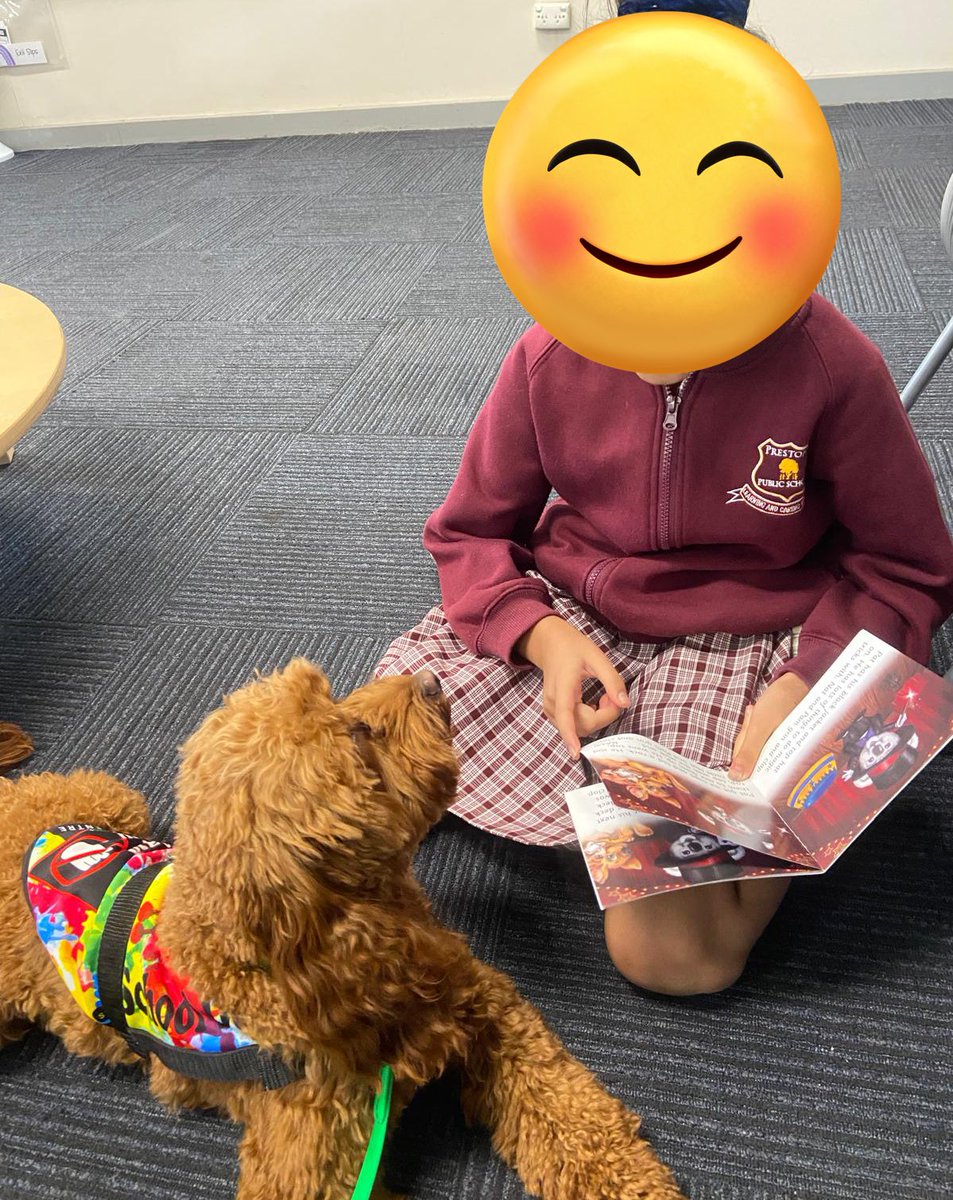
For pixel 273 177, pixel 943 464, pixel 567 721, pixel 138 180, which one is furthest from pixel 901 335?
pixel 138 180

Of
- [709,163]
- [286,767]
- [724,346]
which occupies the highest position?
[709,163]

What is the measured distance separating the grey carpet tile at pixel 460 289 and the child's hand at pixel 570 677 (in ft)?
4.99

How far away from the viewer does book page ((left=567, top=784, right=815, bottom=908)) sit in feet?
2.56

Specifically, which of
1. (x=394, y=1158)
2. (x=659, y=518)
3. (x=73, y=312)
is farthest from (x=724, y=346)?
(x=73, y=312)

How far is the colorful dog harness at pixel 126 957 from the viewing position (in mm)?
764

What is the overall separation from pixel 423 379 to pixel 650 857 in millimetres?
1558

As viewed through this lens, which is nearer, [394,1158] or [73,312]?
[394,1158]

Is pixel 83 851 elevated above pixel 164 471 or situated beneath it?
elevated above

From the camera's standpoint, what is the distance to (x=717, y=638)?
1.01 meters

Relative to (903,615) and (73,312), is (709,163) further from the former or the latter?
(73,312)

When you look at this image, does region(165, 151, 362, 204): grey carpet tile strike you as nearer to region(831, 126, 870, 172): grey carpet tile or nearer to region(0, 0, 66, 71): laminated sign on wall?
region(0, 0, 66, 71): laminated sign on wall

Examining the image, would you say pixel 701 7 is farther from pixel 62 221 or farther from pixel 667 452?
pixel 62 221

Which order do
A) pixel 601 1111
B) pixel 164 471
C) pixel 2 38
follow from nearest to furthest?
pixel 601 1111, pixel 164 471, pixel 2 38

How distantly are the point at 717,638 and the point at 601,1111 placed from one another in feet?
1.55
